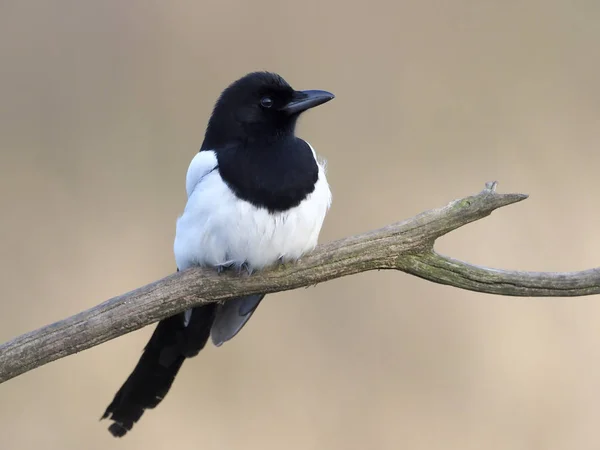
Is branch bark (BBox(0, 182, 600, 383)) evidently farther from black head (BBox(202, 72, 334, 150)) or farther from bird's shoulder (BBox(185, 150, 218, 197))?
black head (BBox(202, 72, 334, 150))

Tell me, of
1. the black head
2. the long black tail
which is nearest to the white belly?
the black head

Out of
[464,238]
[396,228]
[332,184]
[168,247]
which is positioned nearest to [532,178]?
[464,238]

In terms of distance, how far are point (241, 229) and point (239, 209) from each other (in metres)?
0.05

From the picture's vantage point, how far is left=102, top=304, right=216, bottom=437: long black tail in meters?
2.19

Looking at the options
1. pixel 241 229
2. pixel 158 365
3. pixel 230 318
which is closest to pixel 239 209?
pixel 241 229

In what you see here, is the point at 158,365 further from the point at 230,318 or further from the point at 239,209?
the point at 239,209

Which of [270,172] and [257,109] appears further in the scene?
[257,109]

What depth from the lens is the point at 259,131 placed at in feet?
6.91

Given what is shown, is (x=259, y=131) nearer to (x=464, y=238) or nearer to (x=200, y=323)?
(x=200, y=323)

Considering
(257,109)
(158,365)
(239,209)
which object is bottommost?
(158,365)

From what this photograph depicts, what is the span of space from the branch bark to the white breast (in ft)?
0.22

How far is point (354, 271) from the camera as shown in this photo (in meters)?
1.86

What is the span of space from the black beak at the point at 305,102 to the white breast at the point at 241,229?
23 cm

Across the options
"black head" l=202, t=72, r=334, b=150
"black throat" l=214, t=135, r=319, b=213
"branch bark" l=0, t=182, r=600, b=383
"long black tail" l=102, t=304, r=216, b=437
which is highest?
"black head" l=202, t=72, r=334, b=150
